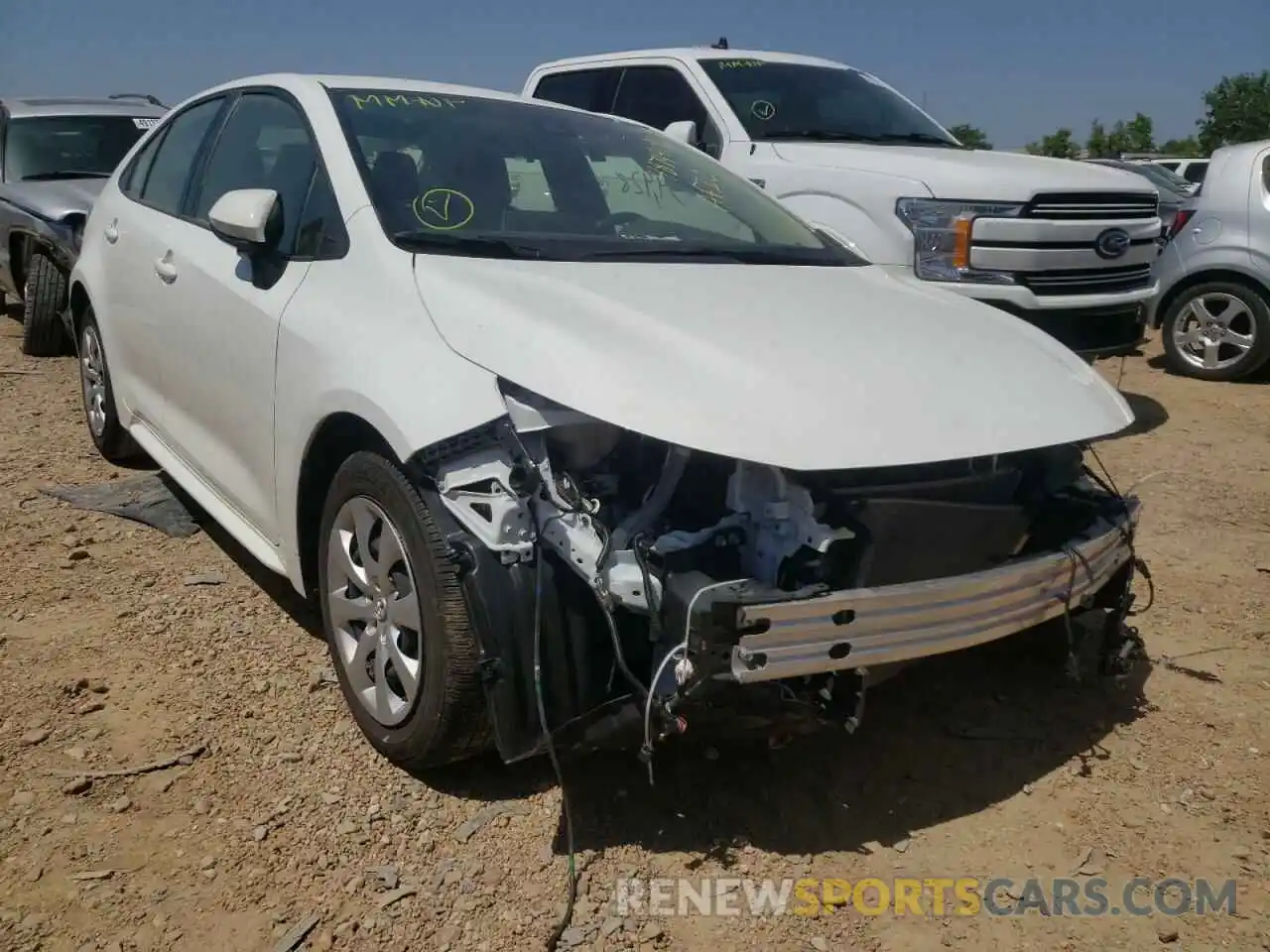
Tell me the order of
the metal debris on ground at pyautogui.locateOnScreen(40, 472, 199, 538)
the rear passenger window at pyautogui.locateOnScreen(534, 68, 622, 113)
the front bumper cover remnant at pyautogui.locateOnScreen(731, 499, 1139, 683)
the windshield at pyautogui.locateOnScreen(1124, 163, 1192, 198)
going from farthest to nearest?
the windshield at pyautogui.locateOnScreen(1124, 163, 1192, 198), the rear passenger window at pyautogui.locateOnScreen(534, 68, 622, 113), the metal debris on ground at pyautogui.locateOnScreen(40, 472, 199, 538), the front bumper cover remnant at pyautogui.locateOnScreen(731, 499, 1139, 683)

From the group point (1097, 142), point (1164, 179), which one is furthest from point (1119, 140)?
point (1164, 179)

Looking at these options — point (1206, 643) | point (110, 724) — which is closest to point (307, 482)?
point (110, 724)

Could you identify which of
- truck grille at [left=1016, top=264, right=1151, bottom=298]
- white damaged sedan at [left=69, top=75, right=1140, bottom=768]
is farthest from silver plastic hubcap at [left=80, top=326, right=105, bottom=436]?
truck grille at [left=1016, top=264, right=1151, bottom=298]

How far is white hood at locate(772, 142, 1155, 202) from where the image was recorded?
18.4 feet

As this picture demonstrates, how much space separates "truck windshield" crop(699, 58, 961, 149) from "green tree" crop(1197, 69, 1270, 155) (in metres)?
50.5

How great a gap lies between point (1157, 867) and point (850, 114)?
5235 mm

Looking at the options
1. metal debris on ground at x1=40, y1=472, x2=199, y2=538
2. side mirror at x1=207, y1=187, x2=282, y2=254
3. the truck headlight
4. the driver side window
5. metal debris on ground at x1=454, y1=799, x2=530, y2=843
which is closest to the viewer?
metal debris on ground at x1=454, y1=799, x2=530, y2=843

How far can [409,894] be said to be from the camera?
8.02ft

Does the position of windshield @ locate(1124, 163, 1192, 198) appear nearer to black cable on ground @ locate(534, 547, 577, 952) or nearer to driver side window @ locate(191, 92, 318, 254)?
driver side window @ locate(191, 92, 318, 254)

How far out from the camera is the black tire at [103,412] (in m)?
4.83

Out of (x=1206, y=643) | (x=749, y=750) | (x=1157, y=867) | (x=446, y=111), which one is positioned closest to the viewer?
(x=1157, y=867)

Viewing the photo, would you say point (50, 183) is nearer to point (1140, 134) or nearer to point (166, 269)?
point (166, 269)

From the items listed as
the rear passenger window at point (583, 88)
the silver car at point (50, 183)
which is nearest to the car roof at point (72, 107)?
the silver car at point (50, 183)

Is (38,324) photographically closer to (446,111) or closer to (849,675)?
(446,111)
